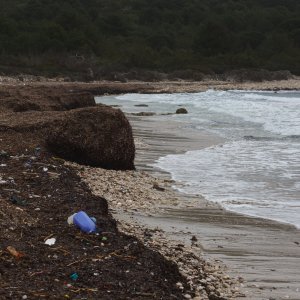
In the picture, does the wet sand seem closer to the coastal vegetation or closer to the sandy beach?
the sandy beach

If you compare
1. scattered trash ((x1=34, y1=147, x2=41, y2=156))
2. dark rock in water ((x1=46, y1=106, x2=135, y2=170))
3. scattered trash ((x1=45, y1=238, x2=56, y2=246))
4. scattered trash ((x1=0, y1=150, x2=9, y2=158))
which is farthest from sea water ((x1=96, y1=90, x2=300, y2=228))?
scattered trash ((x1=45, y1=238, x2=56, y2=246))

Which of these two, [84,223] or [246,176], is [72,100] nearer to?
[246,176]

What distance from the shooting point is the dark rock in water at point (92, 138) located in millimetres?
9547

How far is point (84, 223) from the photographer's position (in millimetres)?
5570

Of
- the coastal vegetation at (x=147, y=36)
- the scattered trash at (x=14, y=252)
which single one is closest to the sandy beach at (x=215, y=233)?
the scattered trash at (x=14, y=252)

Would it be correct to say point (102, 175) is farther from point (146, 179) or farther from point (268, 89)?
point (268, 89)

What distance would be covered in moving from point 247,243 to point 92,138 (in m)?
3.95

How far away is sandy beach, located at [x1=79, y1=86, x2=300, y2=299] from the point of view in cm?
510

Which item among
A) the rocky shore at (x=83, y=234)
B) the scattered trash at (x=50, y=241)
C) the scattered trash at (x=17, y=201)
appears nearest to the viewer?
the rocky shore at (x=83, y=234)

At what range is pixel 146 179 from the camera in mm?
9594

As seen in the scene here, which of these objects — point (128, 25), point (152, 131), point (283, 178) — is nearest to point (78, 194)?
point (283, 178)

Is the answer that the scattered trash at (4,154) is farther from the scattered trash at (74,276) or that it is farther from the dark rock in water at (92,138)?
the scattered trash at (74,276)

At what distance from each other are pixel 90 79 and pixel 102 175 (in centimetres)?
4738

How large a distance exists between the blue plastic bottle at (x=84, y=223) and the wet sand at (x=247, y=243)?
1.17m
